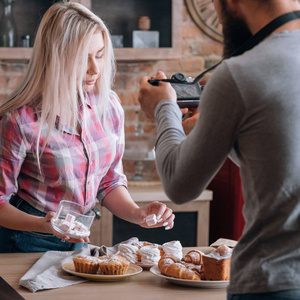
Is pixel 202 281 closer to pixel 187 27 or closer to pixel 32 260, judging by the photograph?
pixel 32 260

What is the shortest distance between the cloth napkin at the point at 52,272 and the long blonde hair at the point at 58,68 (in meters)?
0.36

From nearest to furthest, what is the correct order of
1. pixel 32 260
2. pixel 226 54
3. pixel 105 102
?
pixel 226 54, pixel 32 260, pixel 105 102

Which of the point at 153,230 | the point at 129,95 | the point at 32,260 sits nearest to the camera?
the point at 32,260

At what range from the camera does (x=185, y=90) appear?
1.24m

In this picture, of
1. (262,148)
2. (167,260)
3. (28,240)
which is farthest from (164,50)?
(262,148)

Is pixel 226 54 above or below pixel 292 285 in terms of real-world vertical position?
above

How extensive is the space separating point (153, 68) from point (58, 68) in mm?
1648

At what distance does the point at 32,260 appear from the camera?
1598 mm

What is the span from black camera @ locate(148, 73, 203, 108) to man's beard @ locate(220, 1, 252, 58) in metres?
0.18

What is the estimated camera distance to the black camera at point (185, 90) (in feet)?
4.00

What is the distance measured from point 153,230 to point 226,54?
2.01m

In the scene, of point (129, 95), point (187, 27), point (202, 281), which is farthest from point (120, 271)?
point (187, 27)

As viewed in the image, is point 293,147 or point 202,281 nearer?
point 293,147

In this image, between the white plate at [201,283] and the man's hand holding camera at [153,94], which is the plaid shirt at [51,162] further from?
the man's hand holding camera at [153,94]
